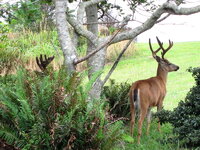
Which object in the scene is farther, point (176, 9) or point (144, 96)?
point (144, 96)

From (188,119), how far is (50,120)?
2.98 m

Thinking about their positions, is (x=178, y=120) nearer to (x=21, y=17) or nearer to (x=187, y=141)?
(x=187, y=141)

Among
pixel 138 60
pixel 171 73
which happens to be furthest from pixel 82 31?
pixel 138 60

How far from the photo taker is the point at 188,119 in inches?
233

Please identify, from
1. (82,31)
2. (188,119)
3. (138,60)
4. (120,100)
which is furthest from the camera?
(138,60)

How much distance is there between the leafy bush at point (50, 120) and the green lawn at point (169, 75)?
2.67 metres

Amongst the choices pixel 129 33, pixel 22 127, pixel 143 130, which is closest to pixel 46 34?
pixel 143 130

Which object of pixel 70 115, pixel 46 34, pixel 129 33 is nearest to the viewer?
pixel 70 115

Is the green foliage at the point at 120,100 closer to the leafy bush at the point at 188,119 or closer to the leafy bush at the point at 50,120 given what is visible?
the leafy bush at the point at 188,119

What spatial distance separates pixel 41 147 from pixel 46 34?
15.6 meters

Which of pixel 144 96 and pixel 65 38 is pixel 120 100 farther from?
pixel 65 38

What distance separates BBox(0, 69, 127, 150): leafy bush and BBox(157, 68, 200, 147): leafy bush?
7.63ft

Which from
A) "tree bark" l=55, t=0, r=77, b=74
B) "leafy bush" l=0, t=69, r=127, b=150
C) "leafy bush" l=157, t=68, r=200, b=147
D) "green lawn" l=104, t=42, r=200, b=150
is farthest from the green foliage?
"leafy bush" l=0, t=69, r=127, b=150

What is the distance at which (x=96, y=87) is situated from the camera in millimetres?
6277
